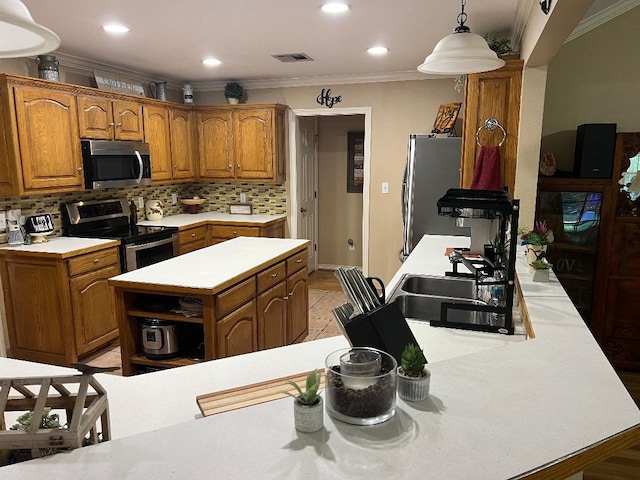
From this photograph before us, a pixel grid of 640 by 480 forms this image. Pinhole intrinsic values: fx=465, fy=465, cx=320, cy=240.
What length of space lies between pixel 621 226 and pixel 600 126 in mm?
738

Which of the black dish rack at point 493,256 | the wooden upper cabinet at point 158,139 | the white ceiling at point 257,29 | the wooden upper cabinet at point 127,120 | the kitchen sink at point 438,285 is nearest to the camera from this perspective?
the black dish rack at point 493,256

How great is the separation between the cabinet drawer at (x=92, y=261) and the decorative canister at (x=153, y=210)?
125 cm

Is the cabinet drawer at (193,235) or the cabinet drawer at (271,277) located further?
the cabinet drawer at (193,235)

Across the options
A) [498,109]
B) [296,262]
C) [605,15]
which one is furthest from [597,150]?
[296,262]

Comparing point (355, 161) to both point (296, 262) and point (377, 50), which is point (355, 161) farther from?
point (296, 262)

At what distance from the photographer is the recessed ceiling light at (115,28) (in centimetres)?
312

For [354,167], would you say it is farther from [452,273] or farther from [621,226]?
[452,273]

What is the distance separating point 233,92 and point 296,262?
2.64 meters

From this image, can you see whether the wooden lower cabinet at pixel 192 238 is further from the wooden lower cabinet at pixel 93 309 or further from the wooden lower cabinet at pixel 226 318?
the wooden lower cabinet at pixel 226 318

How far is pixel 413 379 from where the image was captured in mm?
1017

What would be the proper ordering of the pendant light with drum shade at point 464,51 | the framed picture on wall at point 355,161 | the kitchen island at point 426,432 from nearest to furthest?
the kitchen island at point 426,432, the pendant light with drum shade at point 464,51, the framed picture on wall at point 355,161

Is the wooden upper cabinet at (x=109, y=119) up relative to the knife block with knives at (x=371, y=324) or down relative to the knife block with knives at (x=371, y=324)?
up

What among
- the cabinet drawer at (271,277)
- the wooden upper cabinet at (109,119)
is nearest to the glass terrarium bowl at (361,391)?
the cabinet drawer at (271,277)

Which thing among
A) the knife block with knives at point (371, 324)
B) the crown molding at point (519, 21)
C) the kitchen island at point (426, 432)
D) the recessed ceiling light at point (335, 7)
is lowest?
the kitchen island at point (426, 432)
